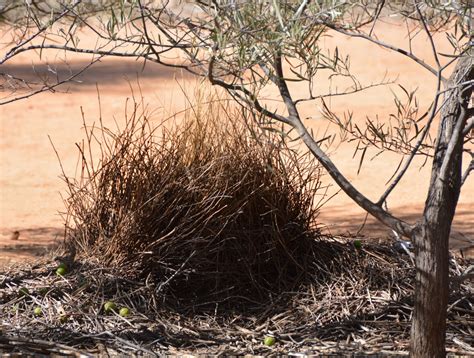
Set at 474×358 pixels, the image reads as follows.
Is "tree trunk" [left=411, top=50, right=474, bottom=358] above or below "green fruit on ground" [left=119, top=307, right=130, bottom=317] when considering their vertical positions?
above

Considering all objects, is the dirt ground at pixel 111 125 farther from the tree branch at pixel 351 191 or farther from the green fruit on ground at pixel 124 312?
the green fruit on ground at pixel 124 312

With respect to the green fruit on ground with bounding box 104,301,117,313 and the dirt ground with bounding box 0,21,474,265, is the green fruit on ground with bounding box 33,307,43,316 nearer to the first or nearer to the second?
the green fruit on ground with bounding box 104,301,117,313

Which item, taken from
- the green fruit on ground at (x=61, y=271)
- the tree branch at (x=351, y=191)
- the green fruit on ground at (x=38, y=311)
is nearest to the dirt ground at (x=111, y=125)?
the tree branch at (x=351, y=191)

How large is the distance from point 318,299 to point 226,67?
4.97 ft

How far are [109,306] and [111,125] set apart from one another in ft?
21.4

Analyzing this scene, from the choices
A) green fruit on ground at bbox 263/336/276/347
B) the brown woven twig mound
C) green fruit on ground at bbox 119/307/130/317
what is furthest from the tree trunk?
green fruit on ground at bbox 119/307/130/317

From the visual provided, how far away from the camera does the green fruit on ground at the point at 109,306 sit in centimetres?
469

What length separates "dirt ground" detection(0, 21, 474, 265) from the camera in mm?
7004

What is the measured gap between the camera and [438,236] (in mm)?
3936

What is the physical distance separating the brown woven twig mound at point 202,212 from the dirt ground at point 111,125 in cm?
28

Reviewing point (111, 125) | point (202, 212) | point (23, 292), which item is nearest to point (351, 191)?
point (202, 212)

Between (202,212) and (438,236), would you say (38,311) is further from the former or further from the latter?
(438,236)

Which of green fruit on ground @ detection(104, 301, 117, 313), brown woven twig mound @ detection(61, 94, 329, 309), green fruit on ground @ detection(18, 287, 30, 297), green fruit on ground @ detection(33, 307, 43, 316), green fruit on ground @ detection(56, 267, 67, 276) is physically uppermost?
brown woven twig mound @ detection(61, 94, 329, 309)

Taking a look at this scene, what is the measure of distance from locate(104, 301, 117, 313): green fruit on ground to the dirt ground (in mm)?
978
